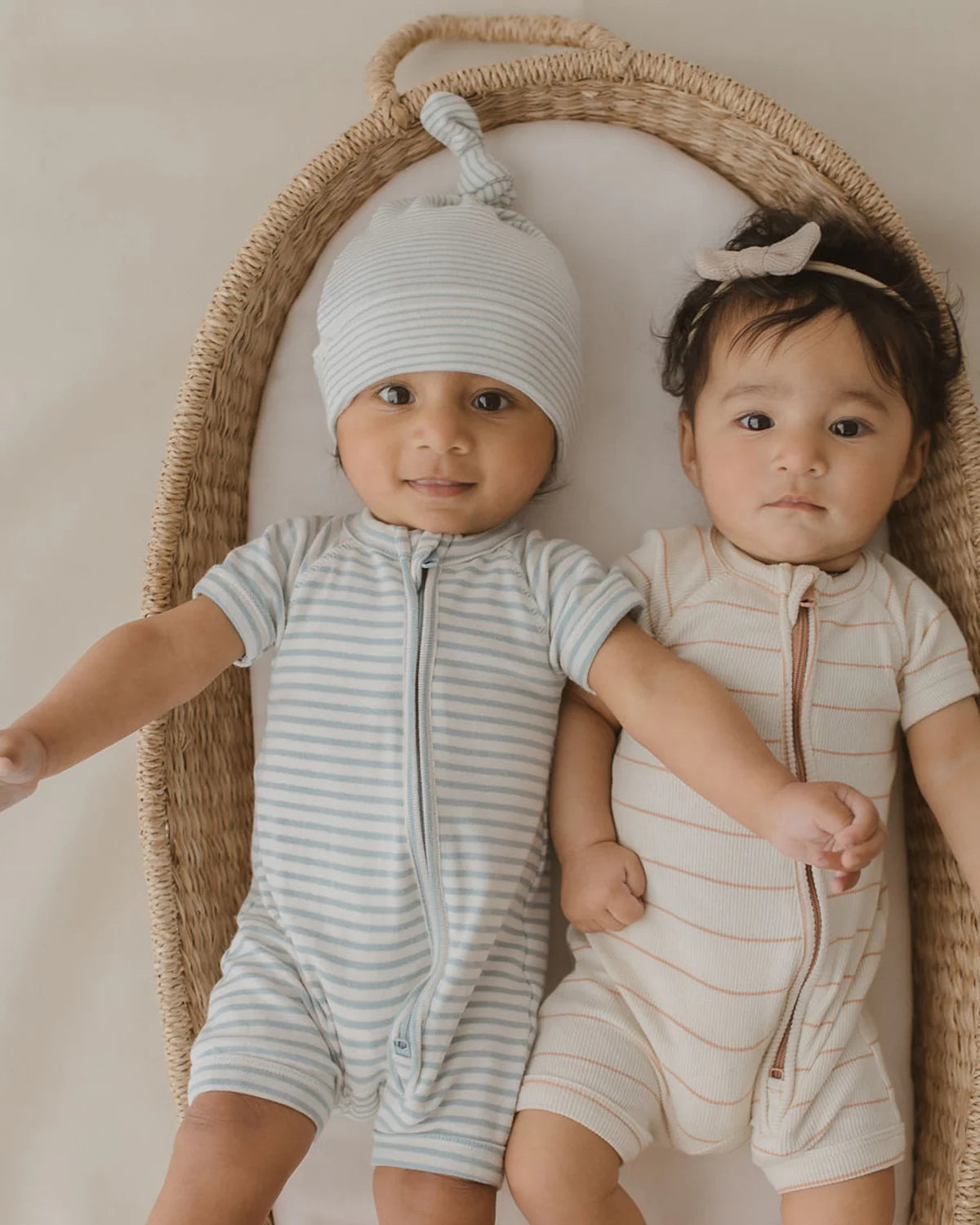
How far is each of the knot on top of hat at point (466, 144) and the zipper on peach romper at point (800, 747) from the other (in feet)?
2.01

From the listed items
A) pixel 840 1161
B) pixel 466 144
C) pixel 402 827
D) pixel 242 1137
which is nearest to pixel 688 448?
pixel 466 144

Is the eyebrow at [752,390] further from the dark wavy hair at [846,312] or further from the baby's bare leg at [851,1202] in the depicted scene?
the baby's bare leg at [851,1202]

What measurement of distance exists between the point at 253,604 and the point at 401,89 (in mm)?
882

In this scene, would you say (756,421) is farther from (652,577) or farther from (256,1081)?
(256,1081)

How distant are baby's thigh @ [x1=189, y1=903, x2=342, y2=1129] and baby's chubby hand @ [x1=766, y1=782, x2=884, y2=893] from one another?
513 millimetres

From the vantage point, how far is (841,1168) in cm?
120

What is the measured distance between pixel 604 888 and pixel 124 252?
1.18 metres

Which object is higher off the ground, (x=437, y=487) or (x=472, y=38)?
(x=472, y=38)

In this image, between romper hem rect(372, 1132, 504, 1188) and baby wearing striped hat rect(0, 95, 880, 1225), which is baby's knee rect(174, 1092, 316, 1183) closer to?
baby wearing striped hat rect(0, 95, 880, 1225)

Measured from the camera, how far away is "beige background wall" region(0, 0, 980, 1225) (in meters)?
1.68

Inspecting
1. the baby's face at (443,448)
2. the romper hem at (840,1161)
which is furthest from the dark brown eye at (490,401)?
the romper hem at (840,1161)

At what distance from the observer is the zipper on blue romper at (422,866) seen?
1229mm

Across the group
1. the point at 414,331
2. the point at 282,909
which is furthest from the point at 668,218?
the point at 282,909

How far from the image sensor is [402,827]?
4.12ft
